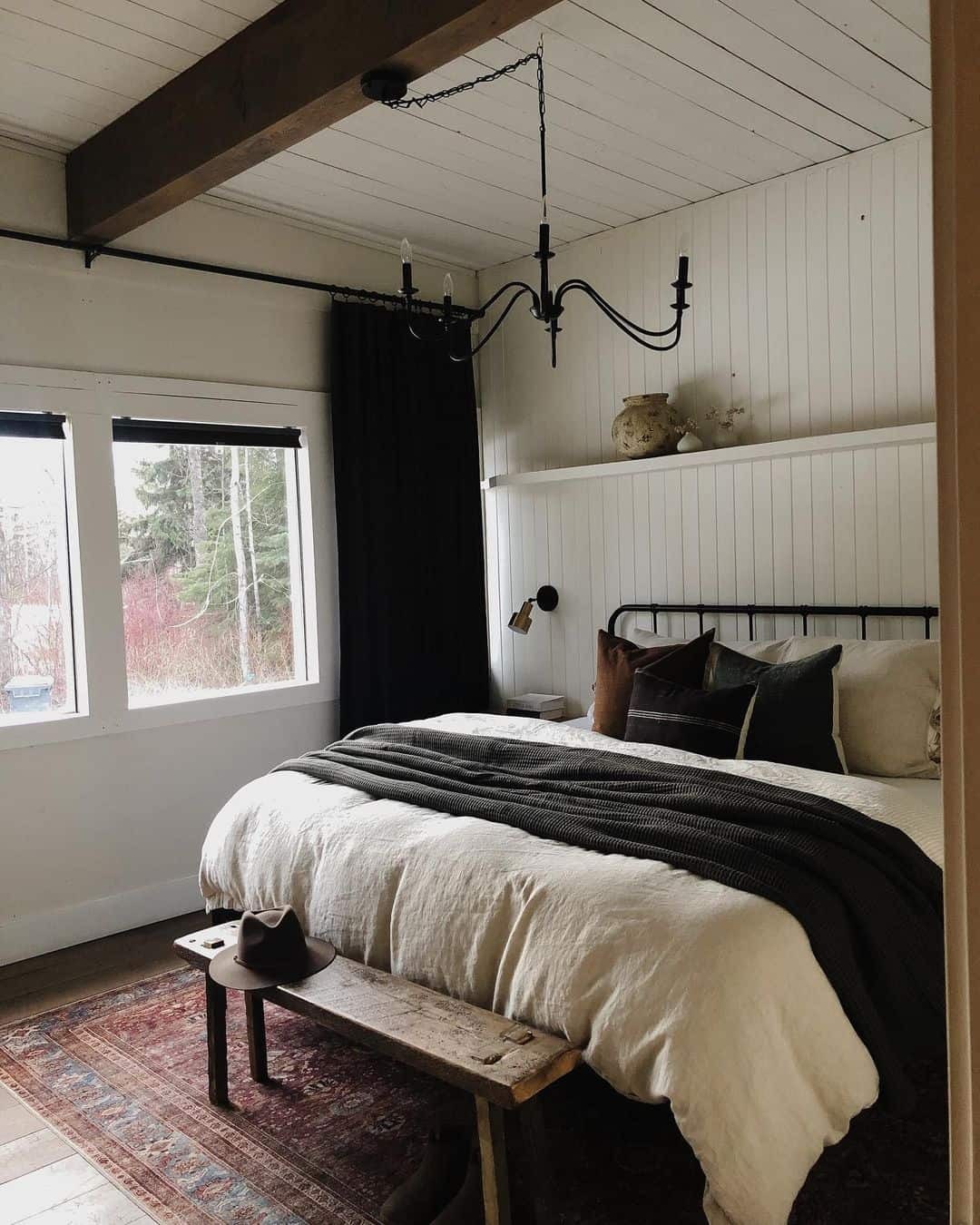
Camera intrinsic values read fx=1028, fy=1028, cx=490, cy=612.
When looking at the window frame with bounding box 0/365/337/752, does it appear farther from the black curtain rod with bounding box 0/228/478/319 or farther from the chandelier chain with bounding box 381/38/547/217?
the chandelier chain with bounding box 381/38/547/217

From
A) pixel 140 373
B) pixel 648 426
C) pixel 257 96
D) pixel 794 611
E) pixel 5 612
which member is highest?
pixel 257 96

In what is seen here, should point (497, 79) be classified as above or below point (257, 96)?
above

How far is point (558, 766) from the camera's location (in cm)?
→ 285

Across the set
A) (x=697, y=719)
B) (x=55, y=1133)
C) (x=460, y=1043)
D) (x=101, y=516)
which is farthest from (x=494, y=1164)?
(x=101, y=516)

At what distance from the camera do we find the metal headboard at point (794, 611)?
359 centimetres

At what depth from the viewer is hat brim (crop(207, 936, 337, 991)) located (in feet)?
7.60

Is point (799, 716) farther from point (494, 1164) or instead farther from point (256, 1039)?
point (256, 1039)

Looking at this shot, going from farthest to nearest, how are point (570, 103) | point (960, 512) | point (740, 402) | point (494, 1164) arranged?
point (740, 402)
point (570, 103)
point (494, 1164)
point (960, 512)

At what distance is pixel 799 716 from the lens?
3.05 m

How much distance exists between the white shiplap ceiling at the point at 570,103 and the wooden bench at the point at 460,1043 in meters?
2.47

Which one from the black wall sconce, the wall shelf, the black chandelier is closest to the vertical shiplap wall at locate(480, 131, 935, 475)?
the wall shelf

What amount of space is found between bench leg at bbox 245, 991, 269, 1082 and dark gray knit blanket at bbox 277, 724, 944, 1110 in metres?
0.64

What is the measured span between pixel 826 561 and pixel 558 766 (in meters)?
1.61

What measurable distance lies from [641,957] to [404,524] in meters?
2.98
